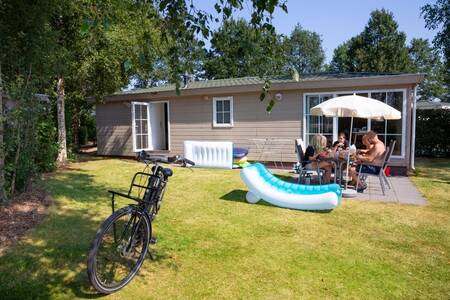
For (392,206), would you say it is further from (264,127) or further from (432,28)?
(432,28)

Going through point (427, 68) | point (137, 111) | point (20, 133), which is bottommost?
point (20, 133)

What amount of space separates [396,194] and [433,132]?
800cm

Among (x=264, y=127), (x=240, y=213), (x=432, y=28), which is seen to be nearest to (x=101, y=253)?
(x=240, y=213)

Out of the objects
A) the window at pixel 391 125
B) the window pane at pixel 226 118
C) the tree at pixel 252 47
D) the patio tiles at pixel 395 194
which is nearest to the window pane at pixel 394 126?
the window at pixel 391 125

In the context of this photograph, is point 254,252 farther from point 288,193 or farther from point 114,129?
point 114,129

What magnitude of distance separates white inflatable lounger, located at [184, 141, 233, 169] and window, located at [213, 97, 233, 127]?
4.20 feet

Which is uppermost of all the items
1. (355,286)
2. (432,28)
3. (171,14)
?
(432,28)

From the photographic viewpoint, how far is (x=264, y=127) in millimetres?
10414

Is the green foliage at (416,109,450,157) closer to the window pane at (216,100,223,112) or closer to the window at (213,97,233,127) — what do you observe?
the window at (213,97,233,127)

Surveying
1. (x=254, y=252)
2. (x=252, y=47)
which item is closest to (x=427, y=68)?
(x=254, y=252)

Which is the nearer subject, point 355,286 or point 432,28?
point 355,286

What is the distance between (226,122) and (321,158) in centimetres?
488

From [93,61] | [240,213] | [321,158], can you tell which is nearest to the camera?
[240,213]

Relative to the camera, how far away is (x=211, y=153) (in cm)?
1007
